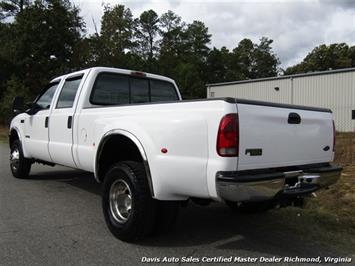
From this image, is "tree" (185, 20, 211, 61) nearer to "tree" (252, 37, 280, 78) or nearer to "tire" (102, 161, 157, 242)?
"tree" (252, 37, 280, 78)

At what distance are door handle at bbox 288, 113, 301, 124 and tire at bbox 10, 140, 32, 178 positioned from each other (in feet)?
19.2

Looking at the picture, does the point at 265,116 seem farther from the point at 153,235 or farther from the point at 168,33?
the point at 168,33

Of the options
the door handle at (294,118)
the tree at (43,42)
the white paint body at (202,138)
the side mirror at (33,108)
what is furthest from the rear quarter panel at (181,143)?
the tree at (43,42)

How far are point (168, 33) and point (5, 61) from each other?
4172 centimetres

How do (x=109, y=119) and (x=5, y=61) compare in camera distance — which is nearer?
(x=109, y=119)

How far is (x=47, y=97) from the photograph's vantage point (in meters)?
7.93

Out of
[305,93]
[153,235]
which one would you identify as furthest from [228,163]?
[305,93]

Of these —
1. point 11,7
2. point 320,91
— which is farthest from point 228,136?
point 11,7

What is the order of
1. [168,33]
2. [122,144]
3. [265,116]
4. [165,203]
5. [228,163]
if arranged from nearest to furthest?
1. [228,163]
2. [265,116]
3. [165,203]
4. [122,144]
5. [168,33]

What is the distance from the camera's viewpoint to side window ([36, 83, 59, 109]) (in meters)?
7.74

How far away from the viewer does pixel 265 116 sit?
14.4 feet

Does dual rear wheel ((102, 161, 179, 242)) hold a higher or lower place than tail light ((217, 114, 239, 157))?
lower

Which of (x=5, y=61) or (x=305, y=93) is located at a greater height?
(x=5, y=61)

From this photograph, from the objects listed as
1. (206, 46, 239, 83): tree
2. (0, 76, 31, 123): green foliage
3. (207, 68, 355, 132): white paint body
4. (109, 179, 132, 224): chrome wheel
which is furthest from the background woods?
(109, 179, 132, 224): chrome wheel
